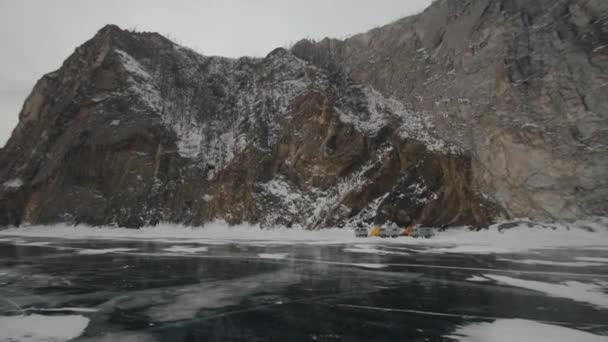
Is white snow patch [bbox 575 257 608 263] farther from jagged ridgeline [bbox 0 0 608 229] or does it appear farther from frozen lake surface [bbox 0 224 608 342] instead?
jagged ridgeline [bbox 0 0 608 229]

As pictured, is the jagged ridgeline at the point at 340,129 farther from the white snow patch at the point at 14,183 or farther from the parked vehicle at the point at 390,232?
the parked vehicle at the point at 390,232

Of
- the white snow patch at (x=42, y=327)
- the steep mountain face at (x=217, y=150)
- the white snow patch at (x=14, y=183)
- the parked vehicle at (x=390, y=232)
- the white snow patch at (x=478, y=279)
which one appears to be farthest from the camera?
the white snow patch at (x=14, y=183)

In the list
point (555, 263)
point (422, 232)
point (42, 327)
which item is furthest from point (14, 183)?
point (555, 263)

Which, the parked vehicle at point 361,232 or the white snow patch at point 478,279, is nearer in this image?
the white snow patch at point 478,279

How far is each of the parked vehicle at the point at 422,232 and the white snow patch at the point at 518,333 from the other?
67.1 ft

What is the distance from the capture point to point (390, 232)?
27.2 metres

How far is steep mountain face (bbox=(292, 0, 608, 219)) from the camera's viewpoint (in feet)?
86.3

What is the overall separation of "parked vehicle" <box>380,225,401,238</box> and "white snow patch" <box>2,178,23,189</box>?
40.7 metres

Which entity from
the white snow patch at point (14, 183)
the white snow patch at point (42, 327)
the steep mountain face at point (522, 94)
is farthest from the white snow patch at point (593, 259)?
the white snow patch at point (14, 183)

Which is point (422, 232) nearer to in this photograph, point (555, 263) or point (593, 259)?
point (593, 259)

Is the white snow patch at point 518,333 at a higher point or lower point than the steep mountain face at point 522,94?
lower

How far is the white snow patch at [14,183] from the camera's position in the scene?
4145 cm

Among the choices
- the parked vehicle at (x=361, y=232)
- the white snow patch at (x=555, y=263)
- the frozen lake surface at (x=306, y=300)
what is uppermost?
the parked vehicle at (x=361, y=232)

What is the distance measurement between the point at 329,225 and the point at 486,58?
68.9 ft
